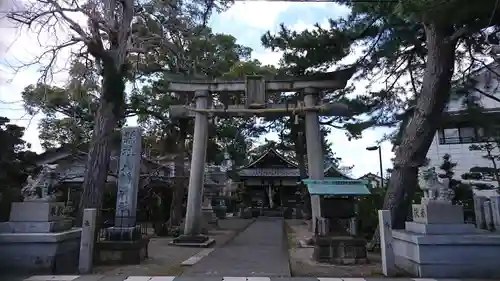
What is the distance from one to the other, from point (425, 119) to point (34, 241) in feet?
33.1

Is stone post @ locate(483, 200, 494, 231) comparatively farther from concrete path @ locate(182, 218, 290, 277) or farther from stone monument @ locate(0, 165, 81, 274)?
stone monument @ locate(0, 165, 81, 274)

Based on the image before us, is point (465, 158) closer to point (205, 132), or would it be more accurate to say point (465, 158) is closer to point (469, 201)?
point (469, 201)

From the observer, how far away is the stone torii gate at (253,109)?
1362 cm

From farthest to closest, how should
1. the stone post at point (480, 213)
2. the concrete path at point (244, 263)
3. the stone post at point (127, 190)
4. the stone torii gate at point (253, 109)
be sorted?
1. the stone torii gate at point (253, 109)
2. the stone post at point (480, 213)
3. the stone post at point (127, 190)
4. the concrete path at point (244, 263)

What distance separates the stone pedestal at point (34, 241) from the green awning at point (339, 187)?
648cm

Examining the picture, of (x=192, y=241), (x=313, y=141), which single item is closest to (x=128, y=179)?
(x=192, y=241)

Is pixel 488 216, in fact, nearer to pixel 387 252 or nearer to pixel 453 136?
pixel 387 252

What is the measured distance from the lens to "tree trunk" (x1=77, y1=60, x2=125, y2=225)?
10.2 meters

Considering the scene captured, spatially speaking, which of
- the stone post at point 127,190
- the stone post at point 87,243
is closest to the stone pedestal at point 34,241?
the stone post at point 87,243

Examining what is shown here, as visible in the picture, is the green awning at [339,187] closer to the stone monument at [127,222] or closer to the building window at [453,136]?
the stone monument at [127,222]

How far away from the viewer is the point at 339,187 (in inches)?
410

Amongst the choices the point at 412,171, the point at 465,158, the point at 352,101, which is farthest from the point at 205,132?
the point at 465,158

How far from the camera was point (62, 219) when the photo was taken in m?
8.80

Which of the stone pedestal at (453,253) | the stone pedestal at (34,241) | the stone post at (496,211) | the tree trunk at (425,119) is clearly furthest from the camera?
the tree trunk at (425,119)
